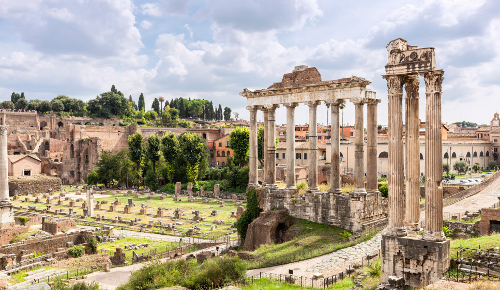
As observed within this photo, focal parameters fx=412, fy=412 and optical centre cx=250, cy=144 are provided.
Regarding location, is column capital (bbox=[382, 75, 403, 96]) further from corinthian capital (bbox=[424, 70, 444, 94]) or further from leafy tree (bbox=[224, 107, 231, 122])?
leafy tree (bbox=[224, 107, 231, 122])

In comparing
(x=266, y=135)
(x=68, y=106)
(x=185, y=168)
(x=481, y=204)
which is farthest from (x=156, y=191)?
(x=68, y=106)

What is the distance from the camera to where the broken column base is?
38.6ft

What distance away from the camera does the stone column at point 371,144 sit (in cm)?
2016

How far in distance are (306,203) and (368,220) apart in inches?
126

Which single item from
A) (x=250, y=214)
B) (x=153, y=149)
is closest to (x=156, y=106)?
(x=153, y=149)

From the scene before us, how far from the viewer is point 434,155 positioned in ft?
39.9

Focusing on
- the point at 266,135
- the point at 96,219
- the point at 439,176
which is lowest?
the point at 96,219

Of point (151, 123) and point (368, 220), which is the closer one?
point (368, 220)

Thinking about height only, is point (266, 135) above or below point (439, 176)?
above

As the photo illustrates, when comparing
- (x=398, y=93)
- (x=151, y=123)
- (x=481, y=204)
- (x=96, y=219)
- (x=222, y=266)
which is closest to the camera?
(x=398, y=93)

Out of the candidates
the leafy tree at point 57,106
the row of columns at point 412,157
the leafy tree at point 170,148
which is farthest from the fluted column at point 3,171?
the leafy tree at point 57,106

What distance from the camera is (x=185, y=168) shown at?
52.9m

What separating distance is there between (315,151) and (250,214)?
5142 millimetres

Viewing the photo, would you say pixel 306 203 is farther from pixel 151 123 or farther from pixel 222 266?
pixel 151 123
